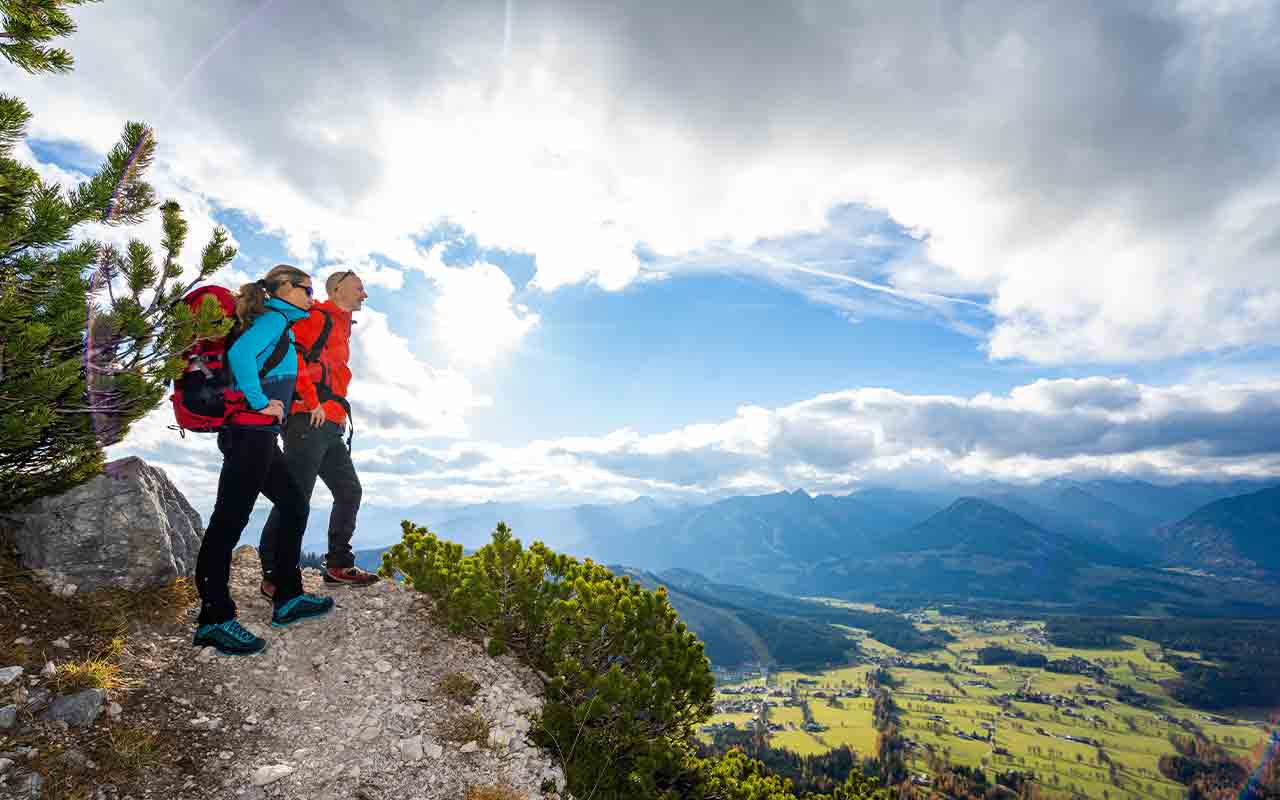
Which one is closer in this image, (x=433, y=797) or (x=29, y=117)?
(x=29, y=117)

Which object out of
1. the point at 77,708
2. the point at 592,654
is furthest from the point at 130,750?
the point at 592,654

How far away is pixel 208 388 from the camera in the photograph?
6.64 metres

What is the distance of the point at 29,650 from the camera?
6.15 meters

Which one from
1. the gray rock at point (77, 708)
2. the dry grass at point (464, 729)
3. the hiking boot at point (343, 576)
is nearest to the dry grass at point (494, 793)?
the dry grass at point (464, 729)

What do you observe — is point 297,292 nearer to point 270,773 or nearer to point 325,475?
point 325,475

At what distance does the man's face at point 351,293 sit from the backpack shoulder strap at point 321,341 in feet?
0.92

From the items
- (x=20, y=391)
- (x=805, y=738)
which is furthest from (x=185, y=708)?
(x=805, y=738)

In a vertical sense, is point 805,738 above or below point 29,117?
below

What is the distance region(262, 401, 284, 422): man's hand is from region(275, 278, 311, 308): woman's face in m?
1.52

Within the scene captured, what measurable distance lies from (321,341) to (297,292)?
34.6 inches

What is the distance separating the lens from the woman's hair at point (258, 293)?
6906mm

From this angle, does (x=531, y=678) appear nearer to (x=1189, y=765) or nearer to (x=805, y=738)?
(x=805, y=738)

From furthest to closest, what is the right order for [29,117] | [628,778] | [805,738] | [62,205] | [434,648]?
[805,738]
[434,648]
[628,778]
[62,205]
[29,117]

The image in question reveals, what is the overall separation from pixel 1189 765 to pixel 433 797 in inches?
11363
